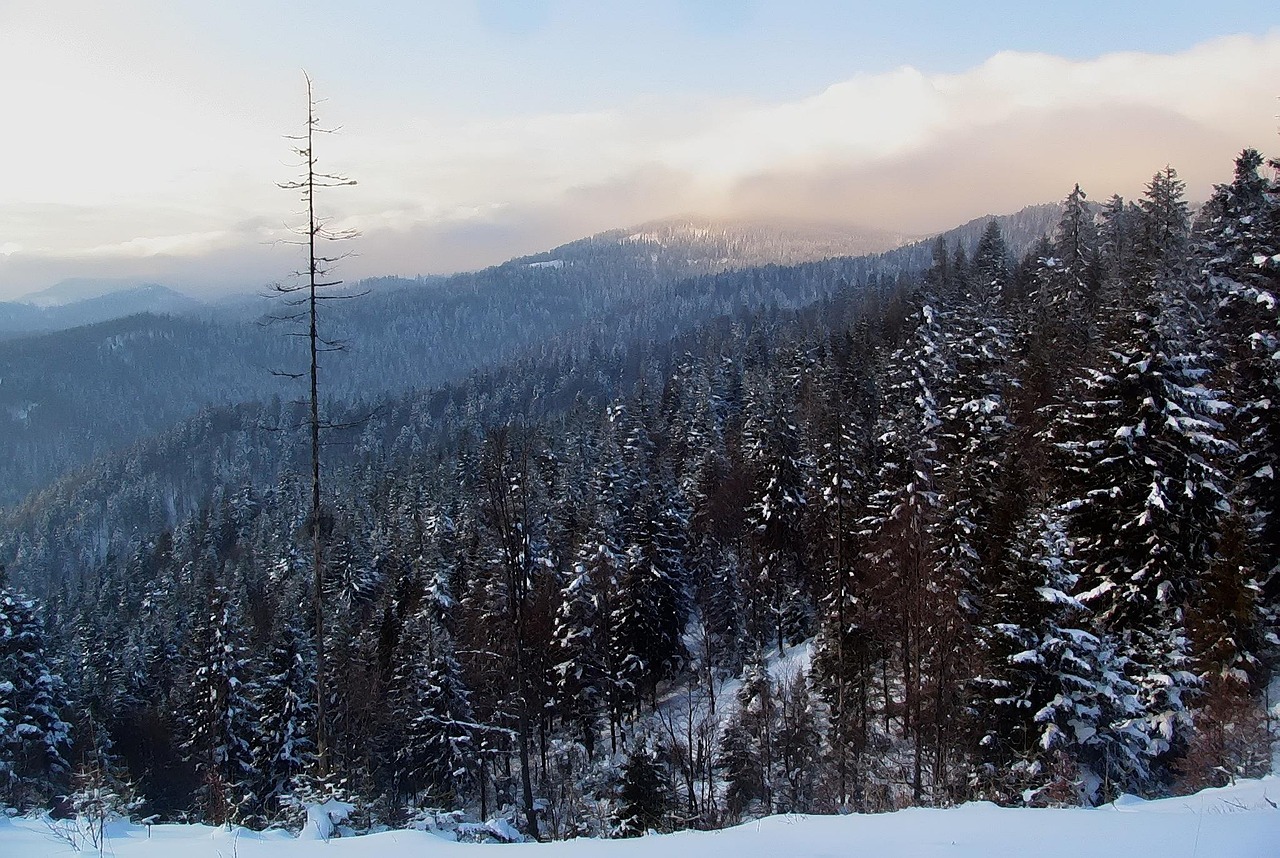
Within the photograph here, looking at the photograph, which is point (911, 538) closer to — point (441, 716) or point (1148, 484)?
point (1148, 484)

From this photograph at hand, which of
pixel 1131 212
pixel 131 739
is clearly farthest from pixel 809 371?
pixel 131 739

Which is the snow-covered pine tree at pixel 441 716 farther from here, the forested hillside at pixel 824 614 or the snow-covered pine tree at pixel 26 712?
the snow-covered pine tree at pixel 26 712

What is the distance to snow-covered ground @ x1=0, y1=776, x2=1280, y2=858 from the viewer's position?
541cm

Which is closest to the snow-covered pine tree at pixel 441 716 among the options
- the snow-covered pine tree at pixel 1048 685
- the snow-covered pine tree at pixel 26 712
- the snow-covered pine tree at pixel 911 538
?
the snow-covered pine tree at pixel 26 712

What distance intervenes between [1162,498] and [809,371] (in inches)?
1977

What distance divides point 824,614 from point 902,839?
955 inches

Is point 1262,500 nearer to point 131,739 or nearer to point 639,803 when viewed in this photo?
point 639,803

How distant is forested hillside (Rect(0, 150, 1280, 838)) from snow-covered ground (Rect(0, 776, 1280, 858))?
2540 mm

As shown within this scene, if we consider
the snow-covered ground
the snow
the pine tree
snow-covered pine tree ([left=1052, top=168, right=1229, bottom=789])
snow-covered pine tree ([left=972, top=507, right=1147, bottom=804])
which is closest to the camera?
the snow-covered ground

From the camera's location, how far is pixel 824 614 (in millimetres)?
29141

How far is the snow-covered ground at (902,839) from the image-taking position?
5414 millimetres

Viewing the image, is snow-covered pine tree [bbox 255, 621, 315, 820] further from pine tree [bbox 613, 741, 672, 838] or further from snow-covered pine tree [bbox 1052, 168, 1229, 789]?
snow-covered pine tree [bbox 1052, 168, 1229, 789]

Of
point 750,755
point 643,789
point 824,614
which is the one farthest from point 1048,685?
point 824,614

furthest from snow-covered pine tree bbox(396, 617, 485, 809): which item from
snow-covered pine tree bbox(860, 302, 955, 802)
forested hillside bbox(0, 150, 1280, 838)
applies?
snow-covered pine tree bbox(860, 302, 955, 802)
